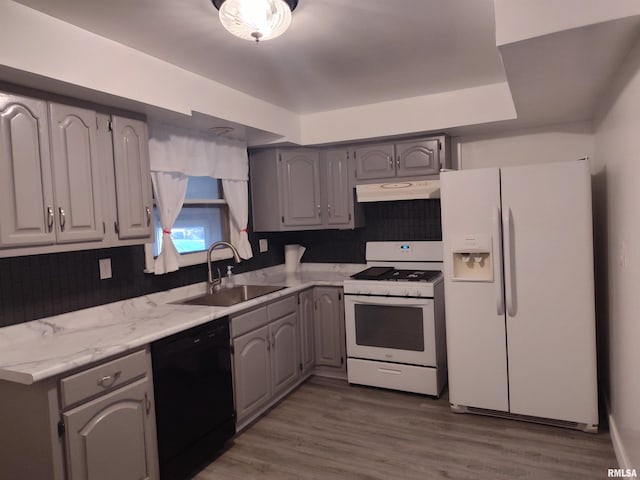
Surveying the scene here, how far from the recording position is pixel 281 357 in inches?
128

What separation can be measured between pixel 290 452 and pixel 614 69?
8.73 ft

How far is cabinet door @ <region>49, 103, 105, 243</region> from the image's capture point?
2.05 m

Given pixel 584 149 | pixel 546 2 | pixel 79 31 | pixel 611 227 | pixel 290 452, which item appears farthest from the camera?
pixel 584 149

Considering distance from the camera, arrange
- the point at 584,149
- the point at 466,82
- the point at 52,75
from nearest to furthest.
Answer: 1. the point at 52,75
2. the point at 466,82
3. the point at 584,149

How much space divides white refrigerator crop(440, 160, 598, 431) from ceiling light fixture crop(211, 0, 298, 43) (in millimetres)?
1549

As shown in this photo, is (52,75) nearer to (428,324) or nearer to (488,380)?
(428,324)

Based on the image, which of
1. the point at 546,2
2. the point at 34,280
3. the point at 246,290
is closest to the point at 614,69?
the point at 546,2

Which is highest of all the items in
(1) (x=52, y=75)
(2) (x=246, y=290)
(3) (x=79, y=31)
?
(3) (x=79, y=31)

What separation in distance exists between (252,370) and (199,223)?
49.5 inches

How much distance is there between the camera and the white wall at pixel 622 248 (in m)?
1.88

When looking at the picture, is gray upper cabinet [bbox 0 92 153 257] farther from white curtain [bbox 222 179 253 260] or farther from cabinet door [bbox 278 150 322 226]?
cabinet door [bbox 278 150 322 226]

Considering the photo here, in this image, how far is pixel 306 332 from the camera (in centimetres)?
361

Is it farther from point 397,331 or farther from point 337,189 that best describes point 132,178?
point 397,331

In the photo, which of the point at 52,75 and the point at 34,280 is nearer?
the point at 52,75
